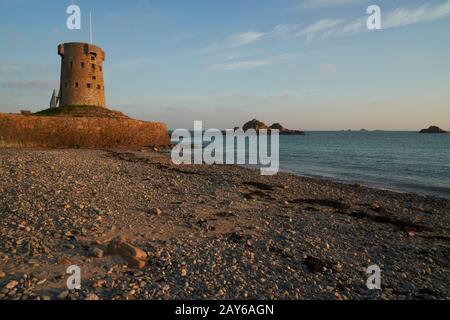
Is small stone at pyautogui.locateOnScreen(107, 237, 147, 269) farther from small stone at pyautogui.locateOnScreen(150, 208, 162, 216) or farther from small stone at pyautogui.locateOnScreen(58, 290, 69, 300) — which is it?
small stone at pyautogui.locateOnScreen(150, 208, 162, 216)

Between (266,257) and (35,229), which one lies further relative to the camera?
(35,229)

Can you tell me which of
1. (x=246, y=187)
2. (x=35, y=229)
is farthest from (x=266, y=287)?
(x=246, y=187)

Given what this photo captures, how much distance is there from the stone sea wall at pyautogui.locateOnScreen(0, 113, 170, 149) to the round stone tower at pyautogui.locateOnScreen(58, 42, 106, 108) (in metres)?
11.4

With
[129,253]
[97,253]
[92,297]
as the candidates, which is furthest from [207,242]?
[92,297]

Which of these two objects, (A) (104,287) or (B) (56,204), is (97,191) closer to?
(B) (56,204)

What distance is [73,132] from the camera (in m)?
35.7

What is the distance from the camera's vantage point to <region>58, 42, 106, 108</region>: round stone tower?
4675 cm

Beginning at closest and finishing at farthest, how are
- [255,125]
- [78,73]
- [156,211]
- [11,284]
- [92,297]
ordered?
[92,297] < [11,284] < [156,211] < [78,73] < [255,125]

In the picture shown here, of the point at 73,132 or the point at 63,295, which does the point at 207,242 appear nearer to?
the point at 63,295

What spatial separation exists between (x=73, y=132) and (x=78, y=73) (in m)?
15.9

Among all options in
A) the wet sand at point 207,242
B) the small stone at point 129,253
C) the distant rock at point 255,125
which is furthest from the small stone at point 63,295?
the distant rock at point 255,125

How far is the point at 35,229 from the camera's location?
7707 mm

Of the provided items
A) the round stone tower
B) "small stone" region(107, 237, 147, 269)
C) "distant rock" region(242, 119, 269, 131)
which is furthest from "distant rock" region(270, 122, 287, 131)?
"small stone" region(107, 237, 147, 269)
